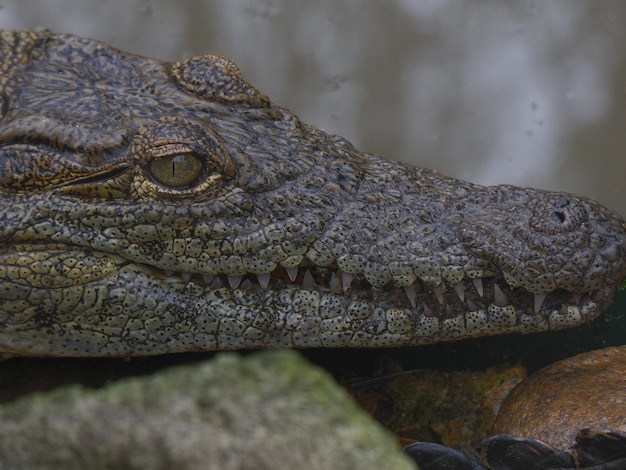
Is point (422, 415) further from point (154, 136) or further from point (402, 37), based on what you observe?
point (402, 37)

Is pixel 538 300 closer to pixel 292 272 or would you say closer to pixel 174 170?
Result: pixel 292 272

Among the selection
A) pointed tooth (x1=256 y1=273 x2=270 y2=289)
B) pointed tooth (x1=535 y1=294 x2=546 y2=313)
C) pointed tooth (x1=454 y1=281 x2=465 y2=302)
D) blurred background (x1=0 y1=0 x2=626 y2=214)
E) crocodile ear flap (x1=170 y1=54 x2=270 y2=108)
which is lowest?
pointed tooth (x1=535 y1=294 x2=546 y2=313)

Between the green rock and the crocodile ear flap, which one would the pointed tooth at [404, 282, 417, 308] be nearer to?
the crocodile ear flap

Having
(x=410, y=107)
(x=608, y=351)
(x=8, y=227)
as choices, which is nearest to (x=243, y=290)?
(x=8, y=227)

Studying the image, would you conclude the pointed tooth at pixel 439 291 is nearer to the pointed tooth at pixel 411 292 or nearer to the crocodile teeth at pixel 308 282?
the pointed tooth at pixel 411 292

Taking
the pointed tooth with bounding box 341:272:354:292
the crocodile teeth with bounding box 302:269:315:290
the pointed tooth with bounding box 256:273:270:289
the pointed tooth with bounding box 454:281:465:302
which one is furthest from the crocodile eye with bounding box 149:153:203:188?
the pointed tooth with bounding box 454:281:465:302

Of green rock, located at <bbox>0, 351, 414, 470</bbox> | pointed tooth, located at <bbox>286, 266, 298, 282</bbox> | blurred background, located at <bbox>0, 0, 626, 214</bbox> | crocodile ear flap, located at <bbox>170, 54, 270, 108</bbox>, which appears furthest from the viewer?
blurred background, located at <bbox>0, 0, 626, 214</bbox>

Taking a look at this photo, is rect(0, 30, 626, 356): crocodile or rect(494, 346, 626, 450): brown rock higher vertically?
rect(0, 30, 626, 356): crocodile

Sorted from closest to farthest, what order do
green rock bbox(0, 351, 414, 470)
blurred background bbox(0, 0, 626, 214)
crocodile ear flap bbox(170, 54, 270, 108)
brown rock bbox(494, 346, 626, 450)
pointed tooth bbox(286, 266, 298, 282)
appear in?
green rock bbox(0, 351, 414, 470)
brown rock bbox(494, 346, 626, 450)
pointed tooth bbox(286, 266, 298, 282)
crocodile ear flap bbox(170, 54, 270, 108)
blurred background bbox(0, 0, 626, 214)

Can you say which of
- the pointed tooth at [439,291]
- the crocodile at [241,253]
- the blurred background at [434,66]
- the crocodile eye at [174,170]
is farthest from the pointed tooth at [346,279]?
the blurred background at [434,66]
